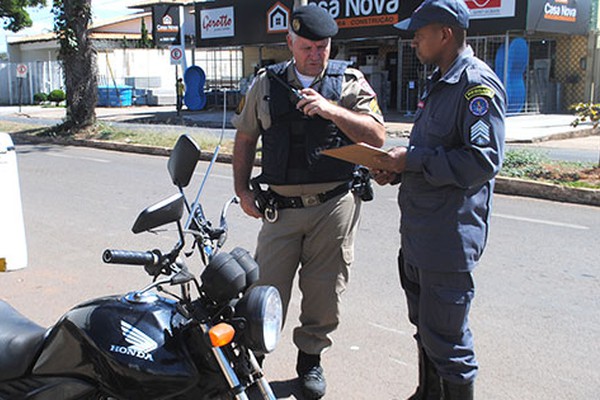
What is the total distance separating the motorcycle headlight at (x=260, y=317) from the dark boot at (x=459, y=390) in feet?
3.90

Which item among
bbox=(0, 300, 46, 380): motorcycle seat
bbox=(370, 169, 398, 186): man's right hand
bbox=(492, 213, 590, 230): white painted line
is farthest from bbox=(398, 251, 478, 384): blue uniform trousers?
bbox=(492, 213, 590, 230): white painted line

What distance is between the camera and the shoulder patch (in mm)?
2670

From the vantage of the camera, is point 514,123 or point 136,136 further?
point 514,123

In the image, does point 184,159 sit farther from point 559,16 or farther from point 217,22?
point 217,22

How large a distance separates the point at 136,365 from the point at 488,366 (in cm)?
244

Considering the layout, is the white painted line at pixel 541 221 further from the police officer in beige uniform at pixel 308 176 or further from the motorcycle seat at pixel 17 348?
the motorcycle seat at pixel 17 348

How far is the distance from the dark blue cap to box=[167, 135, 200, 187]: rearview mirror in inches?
43.0

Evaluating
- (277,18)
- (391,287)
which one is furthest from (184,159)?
(277,18)

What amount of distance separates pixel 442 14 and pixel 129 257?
1565 millimetres

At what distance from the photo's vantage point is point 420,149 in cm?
283

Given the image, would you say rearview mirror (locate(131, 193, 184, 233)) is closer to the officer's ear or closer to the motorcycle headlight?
the motorcycle headlight

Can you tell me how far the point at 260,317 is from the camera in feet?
6.55

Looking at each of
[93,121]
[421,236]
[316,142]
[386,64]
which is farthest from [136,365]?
[386,64]

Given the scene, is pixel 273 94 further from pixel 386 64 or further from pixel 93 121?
pixel 386 64
